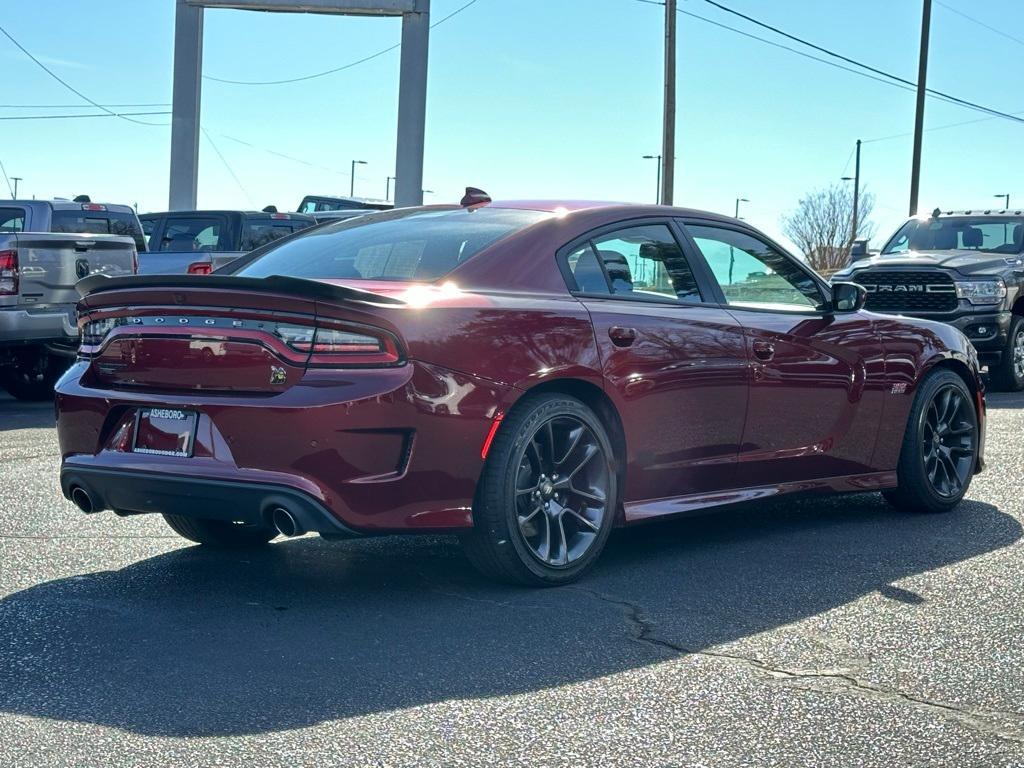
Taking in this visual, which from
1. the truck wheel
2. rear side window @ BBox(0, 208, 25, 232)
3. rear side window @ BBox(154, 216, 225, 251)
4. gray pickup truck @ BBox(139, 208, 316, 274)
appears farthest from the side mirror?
rear side window @ BBox(154, 216, 225, 251)

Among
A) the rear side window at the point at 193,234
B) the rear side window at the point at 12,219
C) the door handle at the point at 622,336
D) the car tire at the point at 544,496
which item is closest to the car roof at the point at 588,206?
the door handle at the point at 622,336

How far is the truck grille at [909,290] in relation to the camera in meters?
14.8

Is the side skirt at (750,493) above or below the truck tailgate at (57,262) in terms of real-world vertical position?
below

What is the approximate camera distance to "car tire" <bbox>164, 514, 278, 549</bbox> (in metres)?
5.78

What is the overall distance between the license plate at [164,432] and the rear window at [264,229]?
13.0 m

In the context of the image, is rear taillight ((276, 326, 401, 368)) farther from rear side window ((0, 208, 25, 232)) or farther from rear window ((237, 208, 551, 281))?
rear side window ((0, 208, 25, 232))

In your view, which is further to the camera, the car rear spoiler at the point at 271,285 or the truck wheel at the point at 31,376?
the truck wheel at the point at 31,376

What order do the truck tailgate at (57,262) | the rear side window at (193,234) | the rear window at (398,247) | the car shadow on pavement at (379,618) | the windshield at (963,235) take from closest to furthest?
the car shadow on pavement at (379,618)
the rear window at (398,247)
the truck tailgate at (57,262)
the windshield at (963,235)
the rear side window at (193,234)

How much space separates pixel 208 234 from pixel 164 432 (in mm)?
13721

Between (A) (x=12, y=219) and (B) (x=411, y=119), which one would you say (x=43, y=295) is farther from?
(B) (x=411, y=119)

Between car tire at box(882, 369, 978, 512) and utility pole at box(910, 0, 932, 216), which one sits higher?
utility pole at box(910, 0, 932, 216)

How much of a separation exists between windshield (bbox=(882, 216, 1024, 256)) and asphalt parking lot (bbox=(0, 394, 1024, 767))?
10187 mm

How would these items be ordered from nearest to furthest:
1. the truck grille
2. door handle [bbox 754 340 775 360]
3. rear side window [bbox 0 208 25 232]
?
door handle [bbox 754 340 775 360], rear side window [bbox 0 208 25 232], the truck grille

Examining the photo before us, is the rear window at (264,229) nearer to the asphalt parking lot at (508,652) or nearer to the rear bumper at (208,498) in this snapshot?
the asphalt parking lot at (508,652)
